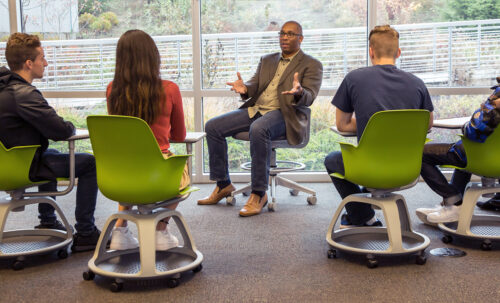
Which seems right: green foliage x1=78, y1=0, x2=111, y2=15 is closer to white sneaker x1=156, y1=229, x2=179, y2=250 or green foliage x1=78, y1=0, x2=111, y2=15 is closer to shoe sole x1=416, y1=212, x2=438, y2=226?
white sneaker x1=156, y1=229, x2=179, y2=250

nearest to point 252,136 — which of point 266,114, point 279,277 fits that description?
point 266,114

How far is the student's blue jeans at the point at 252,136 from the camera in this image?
413cm

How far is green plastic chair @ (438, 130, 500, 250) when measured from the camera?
121 inches

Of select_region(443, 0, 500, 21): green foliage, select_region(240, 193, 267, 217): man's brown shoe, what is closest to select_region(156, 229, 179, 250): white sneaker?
select_region(240, 193, 267, 217): man's brown shoe

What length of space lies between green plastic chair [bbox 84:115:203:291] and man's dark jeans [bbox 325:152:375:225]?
3.03ft

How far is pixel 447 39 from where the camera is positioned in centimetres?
Result: 520

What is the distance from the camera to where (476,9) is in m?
5.13

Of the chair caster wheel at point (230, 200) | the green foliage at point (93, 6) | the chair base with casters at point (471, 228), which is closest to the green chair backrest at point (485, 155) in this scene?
the chair base with casters at point (471, 228)

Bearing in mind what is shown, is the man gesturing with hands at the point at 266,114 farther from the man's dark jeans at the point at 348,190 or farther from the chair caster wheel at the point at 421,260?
the chair caster wheel at the point at 421,260

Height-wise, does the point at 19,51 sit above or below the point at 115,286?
above

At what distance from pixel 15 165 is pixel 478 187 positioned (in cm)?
244

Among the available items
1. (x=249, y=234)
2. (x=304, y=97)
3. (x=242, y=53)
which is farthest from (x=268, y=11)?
(x=249, y=234)

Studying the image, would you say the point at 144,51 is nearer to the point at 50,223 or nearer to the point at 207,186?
the point at 50,223

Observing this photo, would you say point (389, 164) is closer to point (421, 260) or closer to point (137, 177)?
point (421, 260)
